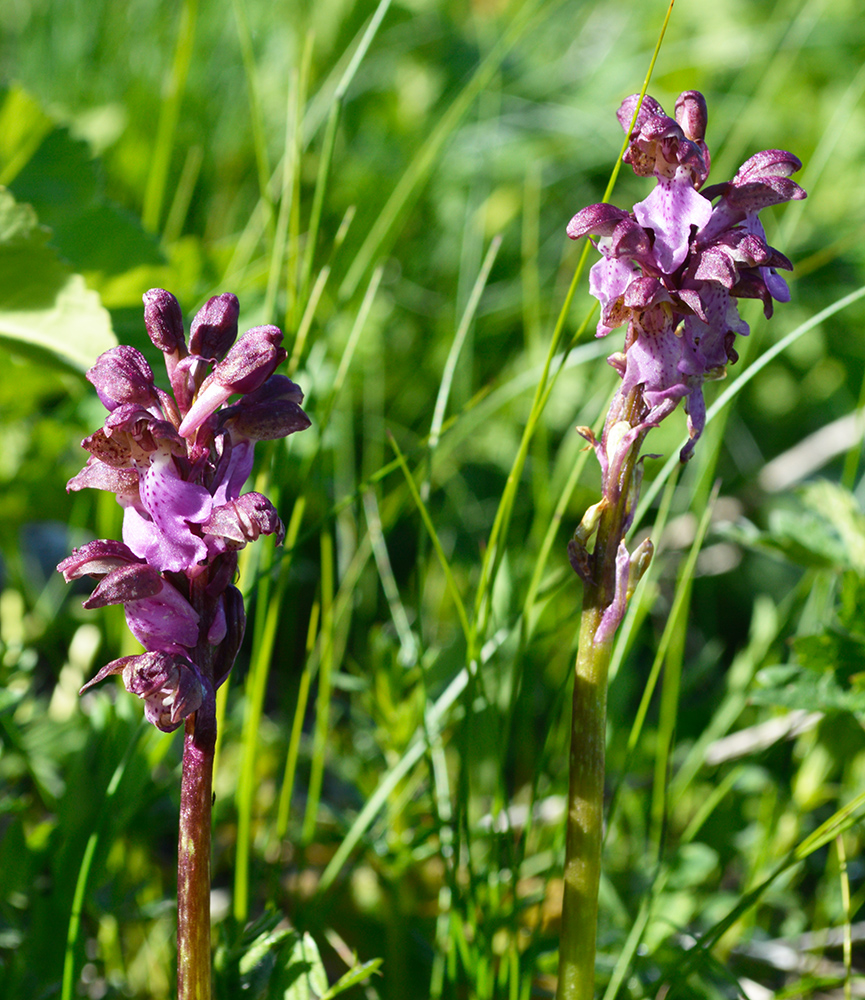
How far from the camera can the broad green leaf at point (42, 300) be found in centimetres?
128

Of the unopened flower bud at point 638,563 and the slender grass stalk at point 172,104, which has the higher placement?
the slender grass stalk at point 172,104

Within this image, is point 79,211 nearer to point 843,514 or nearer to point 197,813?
point 197,813

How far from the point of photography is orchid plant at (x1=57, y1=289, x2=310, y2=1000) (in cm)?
79

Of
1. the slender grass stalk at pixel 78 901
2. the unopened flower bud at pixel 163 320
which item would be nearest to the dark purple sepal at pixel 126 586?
the unopened flower bud at pixel 163 320

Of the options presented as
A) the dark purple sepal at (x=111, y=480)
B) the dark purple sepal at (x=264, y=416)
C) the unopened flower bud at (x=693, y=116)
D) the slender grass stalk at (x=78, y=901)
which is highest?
the unopened flower bud at (x=693, y=116)

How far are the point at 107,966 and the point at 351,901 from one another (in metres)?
0.41

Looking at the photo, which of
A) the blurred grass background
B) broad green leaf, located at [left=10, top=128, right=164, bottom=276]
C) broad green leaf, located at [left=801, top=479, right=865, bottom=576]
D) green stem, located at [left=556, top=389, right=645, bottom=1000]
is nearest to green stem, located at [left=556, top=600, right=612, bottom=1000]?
green stem, located at [left=556, top=389, right=645, bottom=1000]

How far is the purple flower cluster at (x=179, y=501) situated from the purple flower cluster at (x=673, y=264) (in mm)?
328

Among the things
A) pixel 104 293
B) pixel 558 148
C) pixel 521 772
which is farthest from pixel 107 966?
pixel 558 148

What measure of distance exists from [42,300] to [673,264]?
36.1 inches

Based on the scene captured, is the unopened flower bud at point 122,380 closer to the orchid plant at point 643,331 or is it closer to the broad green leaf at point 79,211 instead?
the orchid plant at point 643,331

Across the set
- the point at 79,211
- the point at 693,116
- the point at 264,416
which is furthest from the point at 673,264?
the point at 79,211

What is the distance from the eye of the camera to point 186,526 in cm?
81

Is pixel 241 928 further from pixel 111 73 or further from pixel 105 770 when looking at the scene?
pixel 111 73
